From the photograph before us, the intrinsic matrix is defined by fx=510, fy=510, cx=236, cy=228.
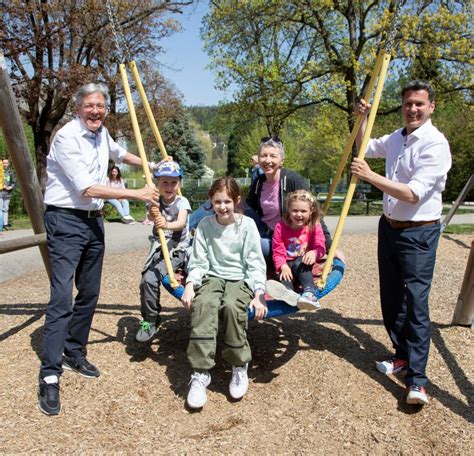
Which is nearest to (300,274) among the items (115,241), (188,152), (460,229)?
(115,241)

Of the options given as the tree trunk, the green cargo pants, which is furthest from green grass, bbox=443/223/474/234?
the tree trunk

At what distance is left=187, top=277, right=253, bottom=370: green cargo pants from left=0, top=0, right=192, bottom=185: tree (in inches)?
412

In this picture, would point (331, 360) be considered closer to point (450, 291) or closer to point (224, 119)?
point (450, 291)

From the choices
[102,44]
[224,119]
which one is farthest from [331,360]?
[224,119]

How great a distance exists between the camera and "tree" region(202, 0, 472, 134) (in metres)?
14.1

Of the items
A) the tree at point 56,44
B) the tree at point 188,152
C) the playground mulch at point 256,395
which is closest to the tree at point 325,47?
the tree at point 56,44

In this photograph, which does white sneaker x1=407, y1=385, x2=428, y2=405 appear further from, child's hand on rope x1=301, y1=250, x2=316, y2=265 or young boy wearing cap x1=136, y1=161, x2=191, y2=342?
young boy wearing cap x1=136, y1=161, x2=191, y2=342

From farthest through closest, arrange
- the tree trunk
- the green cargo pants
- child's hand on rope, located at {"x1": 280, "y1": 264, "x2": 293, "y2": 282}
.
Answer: the tree trunk → child's hand on rope, located at {"x1": 280, "y1": 264, "x2": 293, "y2": 282} → the green cargo pants

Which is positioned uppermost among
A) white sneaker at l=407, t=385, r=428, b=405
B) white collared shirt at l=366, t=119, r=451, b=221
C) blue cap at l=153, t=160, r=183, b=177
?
white collared shirt at l=366, t=119, r=451, b=221

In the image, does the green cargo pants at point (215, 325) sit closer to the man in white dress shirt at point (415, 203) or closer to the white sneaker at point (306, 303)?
the white sneaker at point (306, 303)

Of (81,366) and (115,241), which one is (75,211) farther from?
(115,241)

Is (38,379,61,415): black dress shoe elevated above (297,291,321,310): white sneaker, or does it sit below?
below

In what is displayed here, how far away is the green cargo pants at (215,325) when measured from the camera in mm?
3021

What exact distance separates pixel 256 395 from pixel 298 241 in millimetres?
1110
